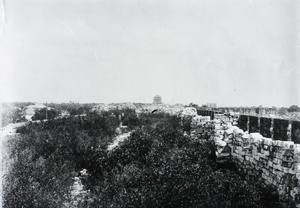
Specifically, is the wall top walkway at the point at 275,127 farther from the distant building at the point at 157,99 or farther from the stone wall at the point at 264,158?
the distant building at the point at 157,99

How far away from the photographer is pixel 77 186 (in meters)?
7.04

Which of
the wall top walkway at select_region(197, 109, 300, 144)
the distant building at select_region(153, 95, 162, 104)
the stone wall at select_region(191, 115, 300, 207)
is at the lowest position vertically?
the stone wall at select_region(191, 115, 300, 207)

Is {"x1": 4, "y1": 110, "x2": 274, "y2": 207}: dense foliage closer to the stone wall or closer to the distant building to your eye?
the stone wall

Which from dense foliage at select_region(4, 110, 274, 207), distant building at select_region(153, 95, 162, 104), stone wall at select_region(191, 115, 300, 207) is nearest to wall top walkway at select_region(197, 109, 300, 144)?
stone wall at select_region(191, 115, 300, 207)

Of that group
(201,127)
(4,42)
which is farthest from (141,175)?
(201,127)

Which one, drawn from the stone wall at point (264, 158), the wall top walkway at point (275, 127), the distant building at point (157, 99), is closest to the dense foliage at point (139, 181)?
the stone wall at point (264, 158)

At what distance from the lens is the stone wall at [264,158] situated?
414cm

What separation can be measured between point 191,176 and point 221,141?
260 centimetres

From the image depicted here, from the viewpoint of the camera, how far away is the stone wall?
4141 mm

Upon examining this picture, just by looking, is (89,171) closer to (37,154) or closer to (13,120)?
(37,154)

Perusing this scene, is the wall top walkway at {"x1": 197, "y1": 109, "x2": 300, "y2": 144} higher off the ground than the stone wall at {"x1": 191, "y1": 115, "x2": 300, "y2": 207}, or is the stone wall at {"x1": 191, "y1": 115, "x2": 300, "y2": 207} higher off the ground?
the wall top walkway at {"x1": 197, "y1": 109, "x2": 300, "y2": 144}

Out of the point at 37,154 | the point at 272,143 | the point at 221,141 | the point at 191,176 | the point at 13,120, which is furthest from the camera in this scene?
the point at 13,120

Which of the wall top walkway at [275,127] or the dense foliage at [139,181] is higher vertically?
the wall top walkway at [275,127]

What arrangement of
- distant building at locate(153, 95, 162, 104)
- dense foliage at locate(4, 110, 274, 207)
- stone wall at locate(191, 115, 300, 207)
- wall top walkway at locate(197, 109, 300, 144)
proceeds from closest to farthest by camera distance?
stone wall at locate(191, 115, 300, 207), dense foliage at locate(4, 110, 274, 207), wall top walkway at locate(197, 109, 300, 144), distant building at locate(153, 95, 162, 104)
